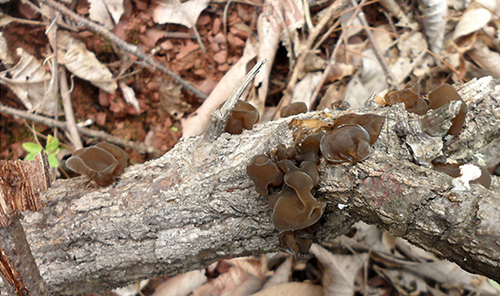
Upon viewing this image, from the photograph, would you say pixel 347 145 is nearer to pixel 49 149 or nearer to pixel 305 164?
pixel 305 164

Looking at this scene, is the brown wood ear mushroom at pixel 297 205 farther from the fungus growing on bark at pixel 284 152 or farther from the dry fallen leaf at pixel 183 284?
the dry fallen leaf at pixel 183 284

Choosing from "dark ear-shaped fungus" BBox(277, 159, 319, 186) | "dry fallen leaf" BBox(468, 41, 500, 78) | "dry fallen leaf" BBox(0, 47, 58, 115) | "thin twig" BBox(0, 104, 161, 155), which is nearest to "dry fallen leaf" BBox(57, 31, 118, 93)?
"dry fallen leaf" BBox(0, 47, 58, 115)

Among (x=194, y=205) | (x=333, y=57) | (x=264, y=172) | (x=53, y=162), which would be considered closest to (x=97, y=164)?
(x=194, y=205)

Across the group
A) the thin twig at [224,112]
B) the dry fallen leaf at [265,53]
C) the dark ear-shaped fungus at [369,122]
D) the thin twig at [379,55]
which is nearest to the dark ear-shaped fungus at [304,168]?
the dark ear-shaped fungus at [369,122]

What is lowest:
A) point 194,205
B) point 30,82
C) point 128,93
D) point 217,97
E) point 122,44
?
point 217,97

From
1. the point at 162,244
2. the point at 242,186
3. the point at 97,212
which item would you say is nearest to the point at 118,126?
the point at 97,212

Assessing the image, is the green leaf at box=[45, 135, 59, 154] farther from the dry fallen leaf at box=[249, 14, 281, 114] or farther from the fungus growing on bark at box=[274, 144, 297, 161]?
the fungus growing on bark at box=[274, 144, 297, 161]
